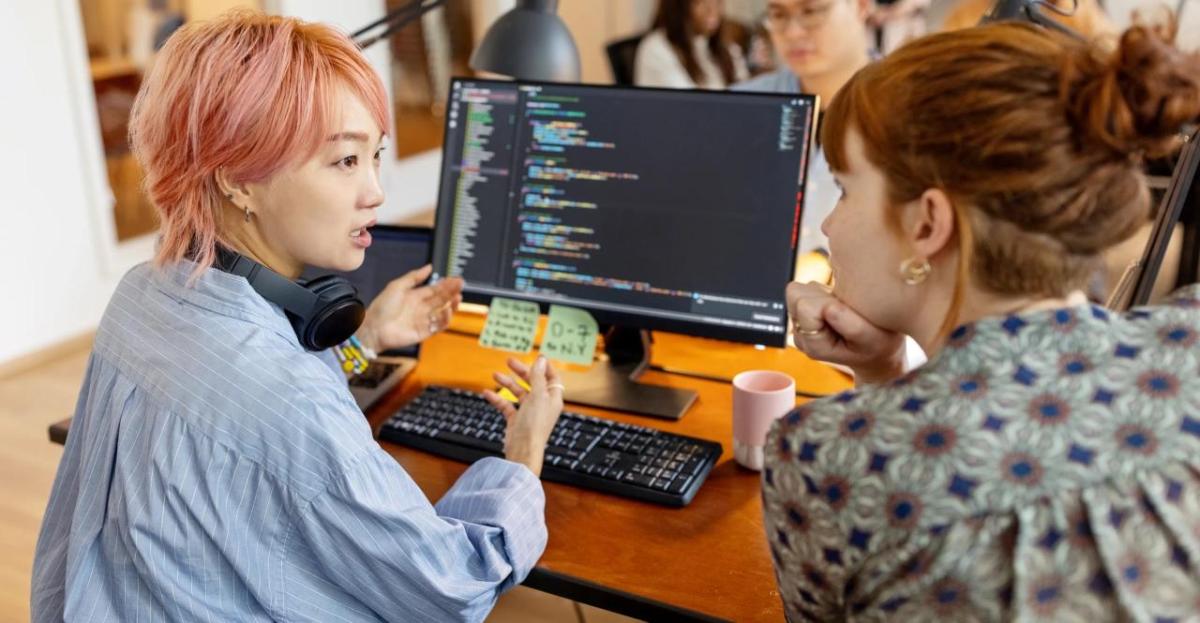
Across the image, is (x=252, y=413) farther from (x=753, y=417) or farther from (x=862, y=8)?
(x=862, y=8)

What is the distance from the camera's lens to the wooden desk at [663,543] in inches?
42.3

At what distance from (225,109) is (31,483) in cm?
216

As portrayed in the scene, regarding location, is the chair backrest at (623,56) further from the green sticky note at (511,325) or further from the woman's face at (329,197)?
the woman's face at (329,197)

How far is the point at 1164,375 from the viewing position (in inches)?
32.4

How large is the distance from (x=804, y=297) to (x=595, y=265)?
1.44ft

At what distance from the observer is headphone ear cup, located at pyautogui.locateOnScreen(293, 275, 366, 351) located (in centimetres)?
116

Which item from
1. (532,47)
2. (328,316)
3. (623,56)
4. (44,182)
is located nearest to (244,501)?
(328,316)

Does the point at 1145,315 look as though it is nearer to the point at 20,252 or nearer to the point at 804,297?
the point at 804,297

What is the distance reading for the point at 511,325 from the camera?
1.61 m

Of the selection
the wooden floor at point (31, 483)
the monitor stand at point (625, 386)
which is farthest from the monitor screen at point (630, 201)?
the wooden floor at point (31, 483)

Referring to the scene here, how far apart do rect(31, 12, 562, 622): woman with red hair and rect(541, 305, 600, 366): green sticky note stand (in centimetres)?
39

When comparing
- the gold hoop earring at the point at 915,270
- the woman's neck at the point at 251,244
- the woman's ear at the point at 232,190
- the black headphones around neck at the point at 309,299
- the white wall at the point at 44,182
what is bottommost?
the white wall at the point at 44,182

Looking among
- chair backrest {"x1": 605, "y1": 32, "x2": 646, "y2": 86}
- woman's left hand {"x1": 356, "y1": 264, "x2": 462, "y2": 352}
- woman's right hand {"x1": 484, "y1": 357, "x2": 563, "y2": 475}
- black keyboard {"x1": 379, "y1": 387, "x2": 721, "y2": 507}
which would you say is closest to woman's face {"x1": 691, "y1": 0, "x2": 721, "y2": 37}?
chair backrest {"x1": 605, "y1": 32, "x2": 646, "y2": 86}

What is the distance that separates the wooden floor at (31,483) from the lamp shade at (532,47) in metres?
1.11
